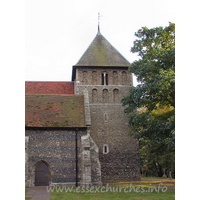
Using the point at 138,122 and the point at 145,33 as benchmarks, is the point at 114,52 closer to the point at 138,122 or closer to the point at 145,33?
the point at 145,33

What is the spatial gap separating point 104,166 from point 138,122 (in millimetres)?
6918

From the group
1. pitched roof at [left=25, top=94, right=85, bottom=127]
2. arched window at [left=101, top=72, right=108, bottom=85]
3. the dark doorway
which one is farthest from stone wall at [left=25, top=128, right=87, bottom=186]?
arched window at [left=101, top=72, right=108, bottom=85]

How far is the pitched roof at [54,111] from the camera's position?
18656mm

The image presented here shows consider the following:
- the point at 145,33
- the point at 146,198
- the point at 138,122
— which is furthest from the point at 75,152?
the point at 145,33

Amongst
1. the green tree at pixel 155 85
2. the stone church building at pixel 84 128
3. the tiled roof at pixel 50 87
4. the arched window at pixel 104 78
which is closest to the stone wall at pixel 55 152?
the stone church building at pixel 84 128

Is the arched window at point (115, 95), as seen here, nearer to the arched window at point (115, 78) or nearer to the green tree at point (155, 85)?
the arched window at point (115, 78)

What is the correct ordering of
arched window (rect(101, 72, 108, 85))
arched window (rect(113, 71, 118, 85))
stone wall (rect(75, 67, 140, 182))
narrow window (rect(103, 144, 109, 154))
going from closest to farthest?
stone wall (rect(75, 67, 140, 182)) → narrow window (rect(103, 144, 109, 154)) → arched window (rect(101, 72, 108, 85)) → arched window (rect(113, 71, 118, 85))

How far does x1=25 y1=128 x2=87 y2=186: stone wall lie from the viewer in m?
17.6

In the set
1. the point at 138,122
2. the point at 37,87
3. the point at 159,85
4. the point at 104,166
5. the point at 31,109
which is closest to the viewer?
the point at 159,85

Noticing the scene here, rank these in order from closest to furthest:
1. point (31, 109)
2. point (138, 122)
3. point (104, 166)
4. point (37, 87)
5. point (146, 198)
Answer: point (146, 198) → point (138, 122) → point (31, 109) → point (104, 166) → point (37, 87)

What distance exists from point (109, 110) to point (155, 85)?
847cm

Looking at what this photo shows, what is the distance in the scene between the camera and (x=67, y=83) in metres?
28.9

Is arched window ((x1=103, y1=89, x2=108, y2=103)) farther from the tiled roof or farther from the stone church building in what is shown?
the tiled roof

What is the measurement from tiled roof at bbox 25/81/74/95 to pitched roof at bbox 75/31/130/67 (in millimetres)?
3335
